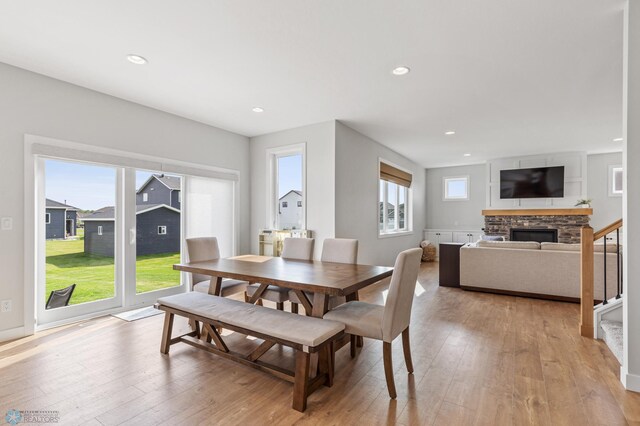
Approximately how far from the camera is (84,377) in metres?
2.29

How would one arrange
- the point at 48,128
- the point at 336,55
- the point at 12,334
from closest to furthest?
the point at 336,55, the point at 12,334, the point at 48,128

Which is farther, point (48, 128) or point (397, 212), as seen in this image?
point (397, 212)

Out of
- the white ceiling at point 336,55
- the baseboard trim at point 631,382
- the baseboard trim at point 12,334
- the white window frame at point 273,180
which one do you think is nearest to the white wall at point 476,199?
the white ceiling at point 336,55

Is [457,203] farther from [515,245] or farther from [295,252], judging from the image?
[295,252]

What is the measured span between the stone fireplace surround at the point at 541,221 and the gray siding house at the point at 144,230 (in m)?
6.87

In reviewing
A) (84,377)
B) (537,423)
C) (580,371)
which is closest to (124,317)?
(84,377)

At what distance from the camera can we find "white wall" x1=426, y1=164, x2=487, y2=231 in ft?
28.0

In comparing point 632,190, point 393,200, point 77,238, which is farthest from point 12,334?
point 393,200

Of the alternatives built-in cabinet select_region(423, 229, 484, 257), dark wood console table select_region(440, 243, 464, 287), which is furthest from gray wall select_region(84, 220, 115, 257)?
built-in cabinet select_region(423, 229, 484, 257)

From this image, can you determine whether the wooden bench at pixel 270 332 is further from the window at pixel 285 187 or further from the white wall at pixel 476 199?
the white wall at pixel 476 199

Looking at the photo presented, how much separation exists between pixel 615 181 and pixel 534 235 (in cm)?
204

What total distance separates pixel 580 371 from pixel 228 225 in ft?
14.7

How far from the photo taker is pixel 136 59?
2.85 meters

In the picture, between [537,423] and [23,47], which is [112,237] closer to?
[23,47]
